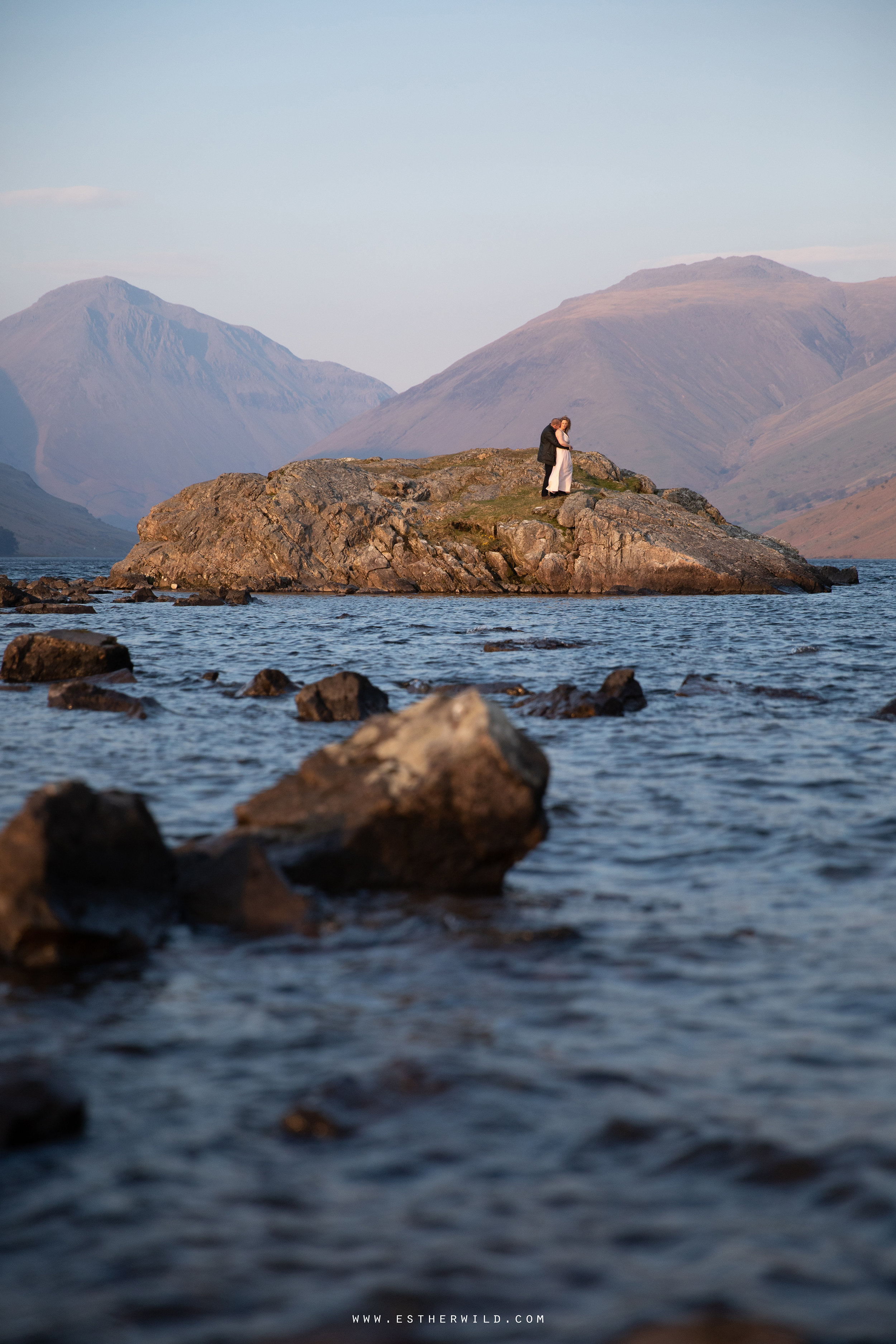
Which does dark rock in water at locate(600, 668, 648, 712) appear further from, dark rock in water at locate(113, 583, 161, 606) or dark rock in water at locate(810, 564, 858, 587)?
dark rock in water at locate(810, 564, 858, 587)

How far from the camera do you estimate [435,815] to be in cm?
886

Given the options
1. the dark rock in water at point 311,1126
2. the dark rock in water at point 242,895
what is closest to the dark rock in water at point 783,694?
the dark rock in water at point 242,895

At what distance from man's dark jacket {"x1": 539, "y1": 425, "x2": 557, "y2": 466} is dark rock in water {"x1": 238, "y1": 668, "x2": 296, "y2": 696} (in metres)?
39.4

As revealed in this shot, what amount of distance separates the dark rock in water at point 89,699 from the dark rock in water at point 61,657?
3476mm

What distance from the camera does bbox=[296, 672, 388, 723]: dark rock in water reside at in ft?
56.2

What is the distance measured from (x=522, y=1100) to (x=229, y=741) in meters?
10.6

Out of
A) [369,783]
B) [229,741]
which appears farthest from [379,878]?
[229,741]

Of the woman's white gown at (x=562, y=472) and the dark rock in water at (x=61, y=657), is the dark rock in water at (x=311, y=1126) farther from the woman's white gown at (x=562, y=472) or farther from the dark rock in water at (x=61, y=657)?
the woman's white gown at (x=562, y=472)

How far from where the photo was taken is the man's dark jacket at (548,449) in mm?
57688

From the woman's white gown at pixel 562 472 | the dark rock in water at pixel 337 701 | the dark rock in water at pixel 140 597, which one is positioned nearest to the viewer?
the dark rock in water at pixel 337 701

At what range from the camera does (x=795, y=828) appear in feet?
34.7

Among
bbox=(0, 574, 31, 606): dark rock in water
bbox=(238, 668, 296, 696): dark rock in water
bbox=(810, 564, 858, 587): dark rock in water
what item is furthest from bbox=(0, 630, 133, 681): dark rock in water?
bbox=(810, 564, 858, 587): dark rock in water

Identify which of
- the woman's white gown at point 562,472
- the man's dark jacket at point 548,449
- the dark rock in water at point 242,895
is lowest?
the dark rock in water at point 242,895

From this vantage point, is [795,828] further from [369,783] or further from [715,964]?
[369,783]
